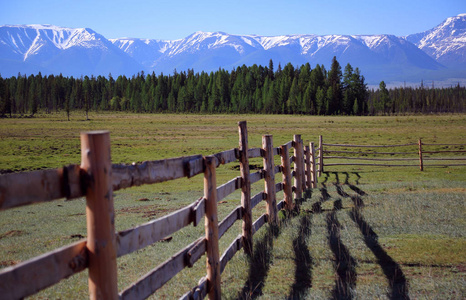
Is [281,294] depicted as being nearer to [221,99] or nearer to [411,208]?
[411,208]

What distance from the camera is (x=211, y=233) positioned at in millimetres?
4938

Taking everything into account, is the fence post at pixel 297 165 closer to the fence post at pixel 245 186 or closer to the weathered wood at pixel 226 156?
the fence post at pixel 245 186

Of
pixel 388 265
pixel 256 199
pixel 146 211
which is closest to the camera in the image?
pixel 388 265

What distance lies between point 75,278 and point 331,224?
14.8 feet

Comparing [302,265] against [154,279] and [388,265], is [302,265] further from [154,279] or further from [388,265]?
[154,279]

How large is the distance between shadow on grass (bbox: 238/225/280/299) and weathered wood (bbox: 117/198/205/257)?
1.18 meters

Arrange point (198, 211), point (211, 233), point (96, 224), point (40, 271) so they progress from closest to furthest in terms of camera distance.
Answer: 1. point (40, 271)
2. point (96, 224)
3. point (198, 211)
4. point (211, 233)

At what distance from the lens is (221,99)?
155 meters

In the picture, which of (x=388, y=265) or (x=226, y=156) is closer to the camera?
(x=388, y=265)

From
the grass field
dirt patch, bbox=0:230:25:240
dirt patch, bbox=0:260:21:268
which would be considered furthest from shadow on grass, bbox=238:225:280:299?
dirt patch, bbox=0:230:25:240

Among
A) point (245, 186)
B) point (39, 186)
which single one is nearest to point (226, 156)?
point (245, 186)

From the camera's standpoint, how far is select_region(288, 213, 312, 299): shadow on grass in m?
5.22

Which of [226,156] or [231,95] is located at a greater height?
[231,95]

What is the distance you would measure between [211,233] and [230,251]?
128 cm
